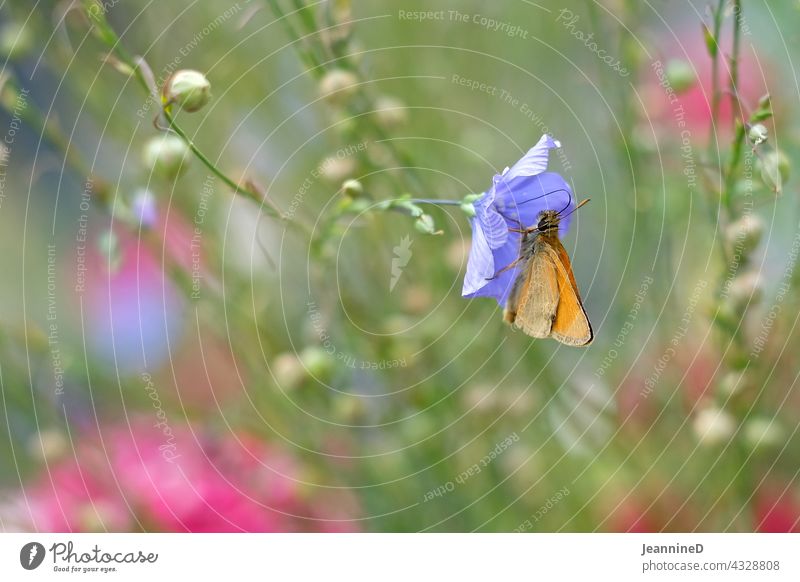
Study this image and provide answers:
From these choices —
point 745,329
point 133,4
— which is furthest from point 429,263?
point 133,4

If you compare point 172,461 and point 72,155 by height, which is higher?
point 72,155

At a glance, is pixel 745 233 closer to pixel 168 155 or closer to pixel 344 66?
pixel 344 66

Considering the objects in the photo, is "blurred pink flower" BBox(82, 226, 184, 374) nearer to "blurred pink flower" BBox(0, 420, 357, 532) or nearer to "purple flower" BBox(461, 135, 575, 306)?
"blurred pink flower" BBox(0, 420, 357, 532)

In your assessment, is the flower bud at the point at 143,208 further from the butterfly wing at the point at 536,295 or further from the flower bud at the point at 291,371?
the butterfly wing at the point at 536,295

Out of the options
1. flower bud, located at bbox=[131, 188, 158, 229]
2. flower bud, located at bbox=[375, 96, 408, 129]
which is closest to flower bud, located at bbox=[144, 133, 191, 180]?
flower bud, located at bbox=[131, 188, 158, 229]

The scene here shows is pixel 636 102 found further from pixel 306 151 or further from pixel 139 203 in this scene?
pixel 139 203

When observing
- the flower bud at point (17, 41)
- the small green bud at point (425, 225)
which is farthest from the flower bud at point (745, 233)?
the flower bud at point (17, 41)

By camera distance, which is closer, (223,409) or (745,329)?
(745,329)
